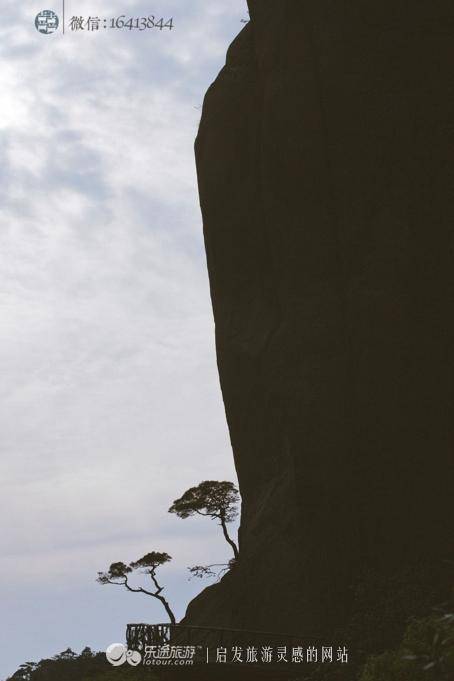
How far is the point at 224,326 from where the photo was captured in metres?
27.6

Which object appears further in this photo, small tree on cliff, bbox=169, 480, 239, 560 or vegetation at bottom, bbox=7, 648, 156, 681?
vegetation at bottom, bbox=7, 648, 156, 681

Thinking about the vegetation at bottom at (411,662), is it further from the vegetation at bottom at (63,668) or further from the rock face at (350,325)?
the vegetation at bottom at (63,668)

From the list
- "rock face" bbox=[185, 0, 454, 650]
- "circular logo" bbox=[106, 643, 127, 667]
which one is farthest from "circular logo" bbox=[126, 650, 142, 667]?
"rock face" bbox=[185, 0, 454, 650]

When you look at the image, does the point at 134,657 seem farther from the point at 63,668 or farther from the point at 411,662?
the point at 63,668

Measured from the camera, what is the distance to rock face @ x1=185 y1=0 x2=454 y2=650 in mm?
21312

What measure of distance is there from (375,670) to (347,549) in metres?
10.8

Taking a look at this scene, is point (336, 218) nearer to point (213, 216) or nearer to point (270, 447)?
point (213, 216)

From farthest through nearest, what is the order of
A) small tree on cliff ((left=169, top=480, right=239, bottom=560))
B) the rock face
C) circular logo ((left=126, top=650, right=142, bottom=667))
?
1. small tree on cliff ((left=169, top=480, right=239, bottom=560))
2. the rock face
3. circular logo ((left=126, top=650, right=142, bottom=667))

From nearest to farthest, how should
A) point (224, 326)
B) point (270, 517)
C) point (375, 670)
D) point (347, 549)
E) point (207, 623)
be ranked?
point (375, 670)
point (347, 549)
point (270, 517)
point (207, 623)
point (224, 326)

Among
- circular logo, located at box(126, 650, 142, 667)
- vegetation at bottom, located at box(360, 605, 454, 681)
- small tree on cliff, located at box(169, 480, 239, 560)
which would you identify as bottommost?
vegetation at bottom, located at box(360, 605, 454, 681)

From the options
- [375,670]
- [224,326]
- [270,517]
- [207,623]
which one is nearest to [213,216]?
[224,326]

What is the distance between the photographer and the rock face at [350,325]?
21.3 meters

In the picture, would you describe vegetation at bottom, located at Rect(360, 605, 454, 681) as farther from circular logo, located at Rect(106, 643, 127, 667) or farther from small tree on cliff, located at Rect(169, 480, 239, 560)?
small tree on cliff, located at Rect(169, 480, 239, 560)

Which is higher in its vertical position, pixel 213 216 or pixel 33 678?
pixel 213 216
